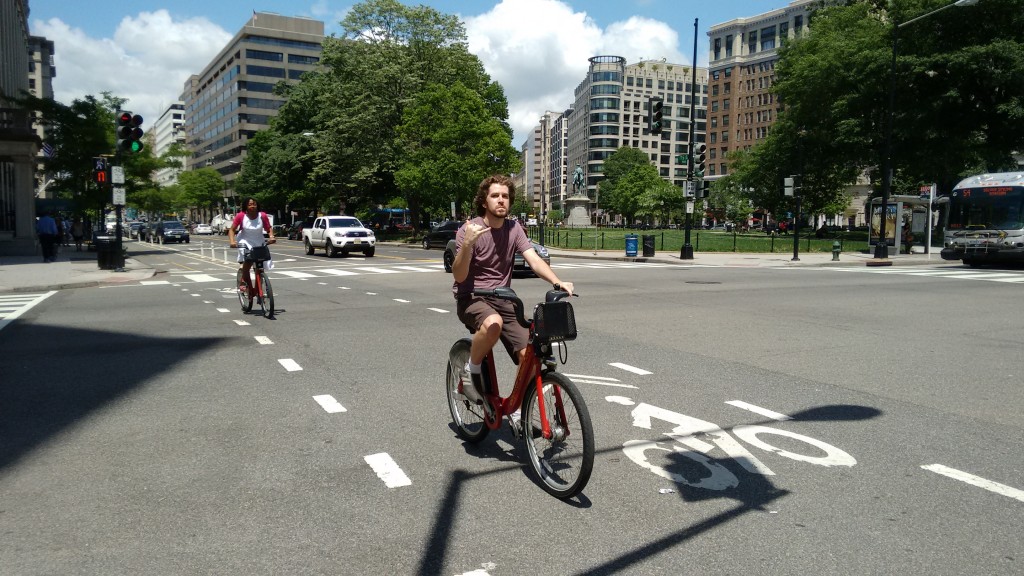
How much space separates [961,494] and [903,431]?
1.32 meters

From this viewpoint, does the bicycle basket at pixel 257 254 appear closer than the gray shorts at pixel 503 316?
No

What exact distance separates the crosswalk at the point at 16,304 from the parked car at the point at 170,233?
39594 mm

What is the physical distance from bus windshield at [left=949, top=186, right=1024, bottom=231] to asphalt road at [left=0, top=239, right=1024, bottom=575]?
61.2ft

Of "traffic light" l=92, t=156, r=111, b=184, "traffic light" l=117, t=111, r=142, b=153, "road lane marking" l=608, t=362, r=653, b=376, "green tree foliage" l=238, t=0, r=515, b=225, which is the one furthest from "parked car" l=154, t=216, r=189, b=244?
"road lane marking" l=608, t=362, r=653, b=376

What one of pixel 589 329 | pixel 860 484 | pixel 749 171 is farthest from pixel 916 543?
pixel 749 171

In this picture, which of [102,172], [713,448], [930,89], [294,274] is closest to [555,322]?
[713,448]

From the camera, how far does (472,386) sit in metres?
4.76

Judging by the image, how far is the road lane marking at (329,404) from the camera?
19.1 feet

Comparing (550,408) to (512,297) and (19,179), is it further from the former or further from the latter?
(19,179)

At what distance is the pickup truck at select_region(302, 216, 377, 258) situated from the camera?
3180cm

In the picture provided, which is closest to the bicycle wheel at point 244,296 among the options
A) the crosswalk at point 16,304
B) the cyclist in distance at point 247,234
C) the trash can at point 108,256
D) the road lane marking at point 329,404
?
the cyclist in distance at point 247,234

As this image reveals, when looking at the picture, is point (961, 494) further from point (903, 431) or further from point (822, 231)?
point (822, 231)

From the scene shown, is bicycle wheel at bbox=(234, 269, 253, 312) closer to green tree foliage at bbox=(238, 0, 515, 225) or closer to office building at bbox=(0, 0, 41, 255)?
office building at bbox=(0, 0, 41, 255)

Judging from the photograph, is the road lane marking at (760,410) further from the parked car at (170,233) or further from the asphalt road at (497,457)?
the parked car at (170,233)
